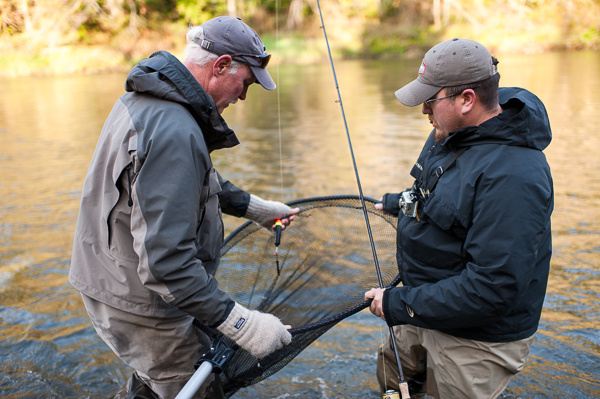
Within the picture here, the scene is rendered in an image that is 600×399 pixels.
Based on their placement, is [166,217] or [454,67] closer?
[166,217]

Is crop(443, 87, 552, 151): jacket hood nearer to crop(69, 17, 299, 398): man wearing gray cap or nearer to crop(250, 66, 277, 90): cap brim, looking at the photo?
crop(250, 66, 277, 90): cap brim

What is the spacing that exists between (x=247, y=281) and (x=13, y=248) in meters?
4.50

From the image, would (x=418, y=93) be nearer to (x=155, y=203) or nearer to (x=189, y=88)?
(x=189, y=88)

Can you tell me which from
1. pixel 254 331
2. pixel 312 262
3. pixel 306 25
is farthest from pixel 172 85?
pixel 306 25

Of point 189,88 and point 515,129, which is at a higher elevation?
point 189,88

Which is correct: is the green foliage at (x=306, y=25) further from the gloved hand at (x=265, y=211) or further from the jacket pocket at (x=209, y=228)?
the jacket pocket at (x=209, y=228)

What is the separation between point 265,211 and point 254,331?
1.26 m

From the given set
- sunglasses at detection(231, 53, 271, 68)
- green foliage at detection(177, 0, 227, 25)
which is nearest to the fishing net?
sunglasses at detection(231, 53, 271, 68)

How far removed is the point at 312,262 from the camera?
344cm

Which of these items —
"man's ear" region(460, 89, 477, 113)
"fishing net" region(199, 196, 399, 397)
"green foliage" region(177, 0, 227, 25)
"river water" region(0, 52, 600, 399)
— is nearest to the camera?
"man's ear" region(460, 89, 477, 113)

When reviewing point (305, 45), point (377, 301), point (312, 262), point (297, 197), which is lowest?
point (297, 197)

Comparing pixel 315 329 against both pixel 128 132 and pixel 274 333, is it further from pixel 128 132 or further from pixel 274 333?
pixel 128 132

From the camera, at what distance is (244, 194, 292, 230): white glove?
11.0 ft

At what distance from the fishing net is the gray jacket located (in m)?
0.77
